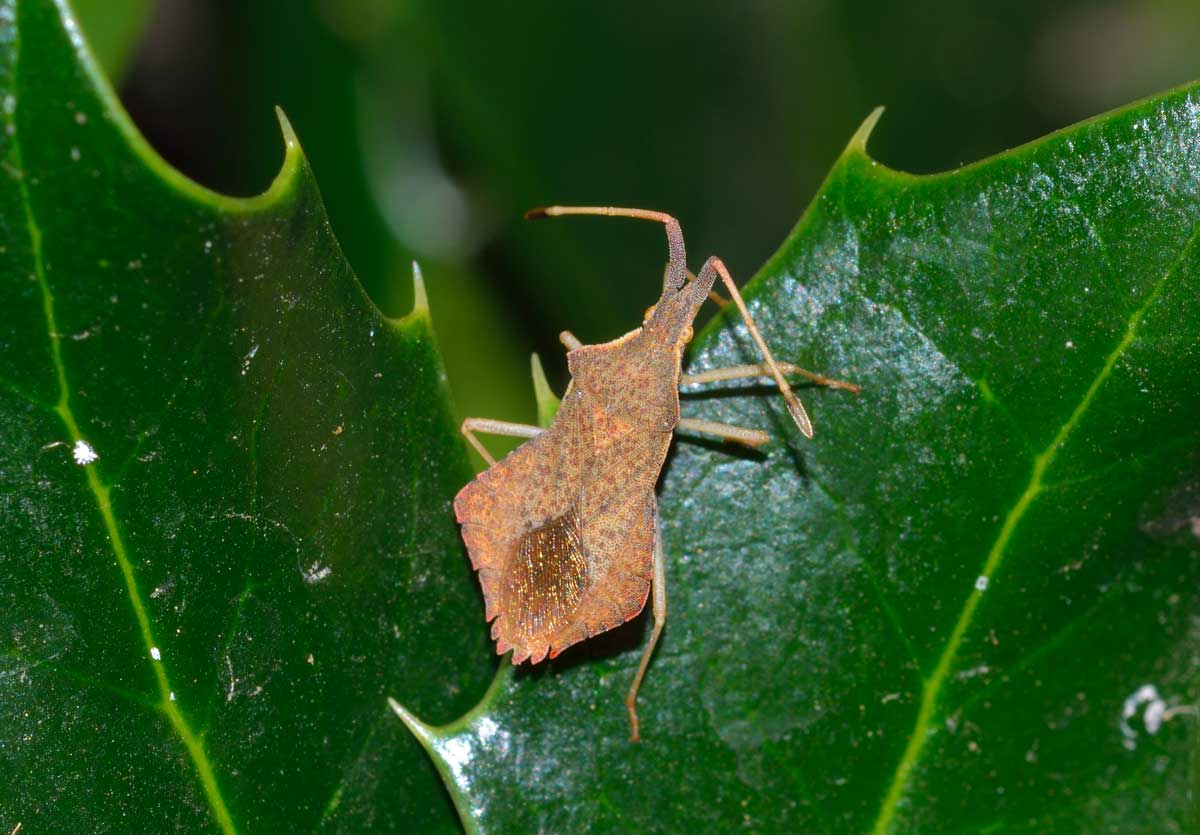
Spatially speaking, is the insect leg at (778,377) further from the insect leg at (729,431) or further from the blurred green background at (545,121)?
the blurred green background at (545,121)

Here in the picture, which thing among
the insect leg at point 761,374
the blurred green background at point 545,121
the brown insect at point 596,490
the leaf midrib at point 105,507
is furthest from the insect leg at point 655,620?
the blurred green background at point 545,121

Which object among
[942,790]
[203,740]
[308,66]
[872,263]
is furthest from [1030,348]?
[308,66]

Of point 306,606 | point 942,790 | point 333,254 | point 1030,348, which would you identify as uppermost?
point 333,254

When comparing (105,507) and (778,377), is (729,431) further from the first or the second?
(105,507)

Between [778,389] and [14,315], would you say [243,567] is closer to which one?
[14,315]

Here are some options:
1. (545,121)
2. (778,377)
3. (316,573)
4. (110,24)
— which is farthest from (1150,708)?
(110,24)
